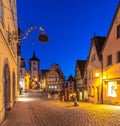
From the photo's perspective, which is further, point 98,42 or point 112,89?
point 98,42

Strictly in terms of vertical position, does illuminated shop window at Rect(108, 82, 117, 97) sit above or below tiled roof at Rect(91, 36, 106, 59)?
below

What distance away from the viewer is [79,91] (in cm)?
4806

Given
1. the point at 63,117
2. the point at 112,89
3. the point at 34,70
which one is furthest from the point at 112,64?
the point at 34,70

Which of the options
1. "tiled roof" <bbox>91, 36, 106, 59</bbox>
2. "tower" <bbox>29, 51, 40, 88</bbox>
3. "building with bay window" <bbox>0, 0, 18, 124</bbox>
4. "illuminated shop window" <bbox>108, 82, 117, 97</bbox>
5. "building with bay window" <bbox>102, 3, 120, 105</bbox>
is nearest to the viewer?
"building with bay window" <bbox>0, 0, 18, 124</bbox>

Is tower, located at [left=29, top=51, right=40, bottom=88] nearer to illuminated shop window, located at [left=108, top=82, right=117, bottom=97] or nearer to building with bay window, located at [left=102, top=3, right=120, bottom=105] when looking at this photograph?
building with bay window, located at [left=102, top=3, right=120, bottom=105]

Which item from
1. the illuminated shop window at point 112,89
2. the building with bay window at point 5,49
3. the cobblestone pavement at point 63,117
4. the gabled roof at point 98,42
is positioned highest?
the gabled roof at point 98,42

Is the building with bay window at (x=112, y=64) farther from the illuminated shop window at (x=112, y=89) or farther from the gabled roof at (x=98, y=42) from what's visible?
the gabled roof at (x=98, y=42)

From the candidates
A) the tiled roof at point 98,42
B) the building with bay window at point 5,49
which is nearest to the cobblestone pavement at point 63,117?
the building with bay window at point 5,49

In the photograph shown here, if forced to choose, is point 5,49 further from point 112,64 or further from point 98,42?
point 98,42

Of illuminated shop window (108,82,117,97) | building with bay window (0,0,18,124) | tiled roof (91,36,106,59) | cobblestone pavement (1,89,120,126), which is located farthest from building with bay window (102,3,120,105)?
building with bay window (0,0,18,124)

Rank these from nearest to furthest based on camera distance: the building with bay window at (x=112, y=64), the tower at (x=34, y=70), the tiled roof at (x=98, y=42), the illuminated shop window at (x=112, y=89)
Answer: the building with bay window at (x=112, y=64), the illuminated shop window at (x=112, y=89), the tiled roof at (x=98, y=42), the tower at (x=34, y=70)

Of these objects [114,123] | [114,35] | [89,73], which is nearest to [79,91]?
[89,73]

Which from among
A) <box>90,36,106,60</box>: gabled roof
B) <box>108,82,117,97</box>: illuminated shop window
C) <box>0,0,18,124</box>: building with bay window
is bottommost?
<box>108,82,117,97</box>: illuminated shop window

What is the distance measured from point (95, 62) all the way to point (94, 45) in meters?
2.29
